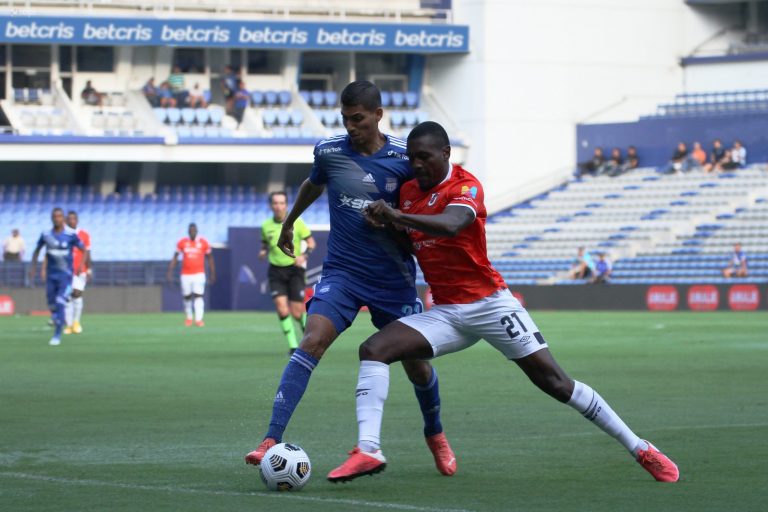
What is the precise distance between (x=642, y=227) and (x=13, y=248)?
18643 millimetres

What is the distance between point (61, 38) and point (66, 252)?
952 inches

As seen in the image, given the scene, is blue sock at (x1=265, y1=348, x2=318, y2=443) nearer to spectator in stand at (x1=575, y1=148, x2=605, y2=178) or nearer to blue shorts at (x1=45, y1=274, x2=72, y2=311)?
blue shorts at (x1=45, y1=274, x2=72, y2=311)

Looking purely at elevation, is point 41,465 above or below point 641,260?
above

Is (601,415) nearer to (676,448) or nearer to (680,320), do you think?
(676,448)

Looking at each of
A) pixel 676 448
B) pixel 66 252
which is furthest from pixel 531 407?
pixel 66 252

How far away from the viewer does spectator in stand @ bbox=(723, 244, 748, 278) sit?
137 ft

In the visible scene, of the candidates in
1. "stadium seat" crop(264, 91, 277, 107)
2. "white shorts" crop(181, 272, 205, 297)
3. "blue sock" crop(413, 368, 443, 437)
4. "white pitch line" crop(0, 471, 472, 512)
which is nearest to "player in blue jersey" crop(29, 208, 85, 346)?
"white shorts" crop(181, 272, 205, 297)

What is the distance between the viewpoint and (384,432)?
11.5 m

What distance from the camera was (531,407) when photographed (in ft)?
44.3

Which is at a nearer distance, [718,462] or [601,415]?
[601,415]

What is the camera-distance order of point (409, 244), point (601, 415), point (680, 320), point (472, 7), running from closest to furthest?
point (601, 415)
point (409, 244)
point (680, 320)
point (472, 7)

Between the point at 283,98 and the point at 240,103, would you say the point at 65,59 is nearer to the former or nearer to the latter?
the point at 240,103

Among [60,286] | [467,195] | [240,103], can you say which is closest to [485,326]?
[467,195]

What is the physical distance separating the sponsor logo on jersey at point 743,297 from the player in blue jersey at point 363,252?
31.4 m
